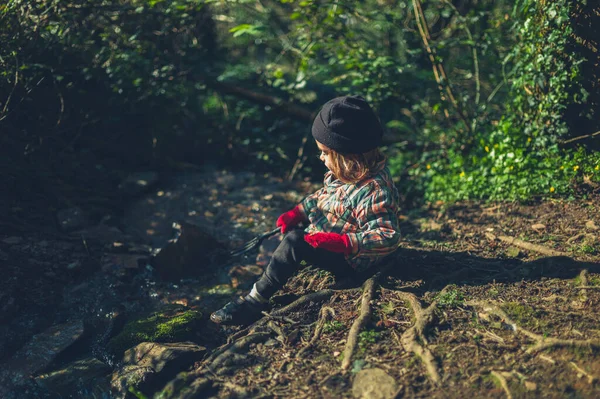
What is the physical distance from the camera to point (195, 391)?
11.9 feet

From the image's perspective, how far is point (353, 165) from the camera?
4.33 metres

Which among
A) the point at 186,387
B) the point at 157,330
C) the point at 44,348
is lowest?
the point at 44,348

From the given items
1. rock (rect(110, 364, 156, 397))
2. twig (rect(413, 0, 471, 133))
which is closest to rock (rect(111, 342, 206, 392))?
rock (rect(110, 364, 156, 397))

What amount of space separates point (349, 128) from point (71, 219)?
3.67m

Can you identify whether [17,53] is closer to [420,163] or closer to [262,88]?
[262,88]

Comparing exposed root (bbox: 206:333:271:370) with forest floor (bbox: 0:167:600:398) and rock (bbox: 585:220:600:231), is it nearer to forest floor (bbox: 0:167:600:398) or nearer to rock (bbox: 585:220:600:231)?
forest floor (bbox: 0:167:600:398)

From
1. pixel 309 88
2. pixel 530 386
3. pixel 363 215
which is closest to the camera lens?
pixel 530 386

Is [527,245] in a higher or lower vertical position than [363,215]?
lower

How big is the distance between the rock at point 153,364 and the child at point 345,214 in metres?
0.41

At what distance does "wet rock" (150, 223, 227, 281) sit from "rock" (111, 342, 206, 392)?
150 centimetres

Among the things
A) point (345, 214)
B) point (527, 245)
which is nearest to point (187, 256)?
point (345, 214)

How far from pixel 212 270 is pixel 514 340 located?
10.4 ft

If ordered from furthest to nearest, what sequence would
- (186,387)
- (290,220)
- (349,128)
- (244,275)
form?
(244,275) < (290,220) < (349,128) < (186,387)

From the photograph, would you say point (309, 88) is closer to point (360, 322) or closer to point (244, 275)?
point (244, 275)
